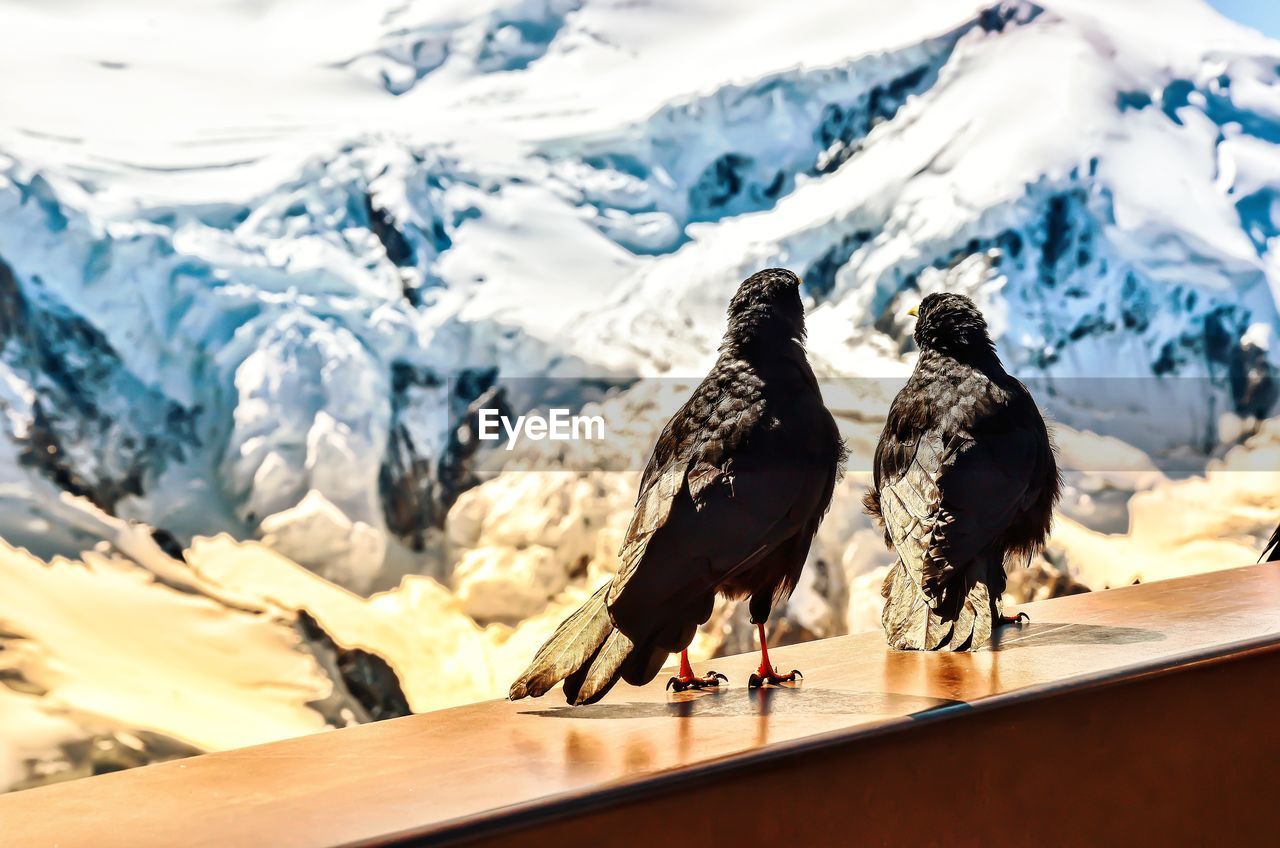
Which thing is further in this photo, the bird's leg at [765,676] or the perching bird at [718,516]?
the bird's leg at [765,676]

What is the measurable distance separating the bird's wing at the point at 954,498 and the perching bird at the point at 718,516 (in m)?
0.17

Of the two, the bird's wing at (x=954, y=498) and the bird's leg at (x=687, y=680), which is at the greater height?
the bird's wing at (x=954, y=498)

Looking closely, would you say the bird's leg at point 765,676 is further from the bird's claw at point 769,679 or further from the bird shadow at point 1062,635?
the bird shadow at point 1062,635

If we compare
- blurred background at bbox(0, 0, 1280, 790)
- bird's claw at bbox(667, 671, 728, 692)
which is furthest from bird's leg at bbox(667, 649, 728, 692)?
blurred background at bbox(0, 0, 1280, 790)

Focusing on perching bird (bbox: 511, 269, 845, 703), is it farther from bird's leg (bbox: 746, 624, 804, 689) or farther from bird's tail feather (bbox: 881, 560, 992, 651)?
bird's tail feather (bbox: 881, 560, 992, 651)

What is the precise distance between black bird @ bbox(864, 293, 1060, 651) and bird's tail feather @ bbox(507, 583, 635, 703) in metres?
0.41

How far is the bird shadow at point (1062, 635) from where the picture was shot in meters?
1.17

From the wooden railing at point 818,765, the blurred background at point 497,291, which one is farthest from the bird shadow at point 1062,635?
the blurred background at point 497,291

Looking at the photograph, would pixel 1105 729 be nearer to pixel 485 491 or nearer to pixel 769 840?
pixel 769 840

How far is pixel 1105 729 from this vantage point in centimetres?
100

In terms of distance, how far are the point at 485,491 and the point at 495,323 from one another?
344 mm

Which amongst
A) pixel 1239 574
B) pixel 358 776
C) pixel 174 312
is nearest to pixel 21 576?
pixel 174 312

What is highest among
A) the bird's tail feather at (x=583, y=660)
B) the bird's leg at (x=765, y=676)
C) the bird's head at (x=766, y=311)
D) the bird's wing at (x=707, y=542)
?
the bird's head at (x=766, y=311)

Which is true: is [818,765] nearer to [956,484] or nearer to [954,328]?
[956,484]
